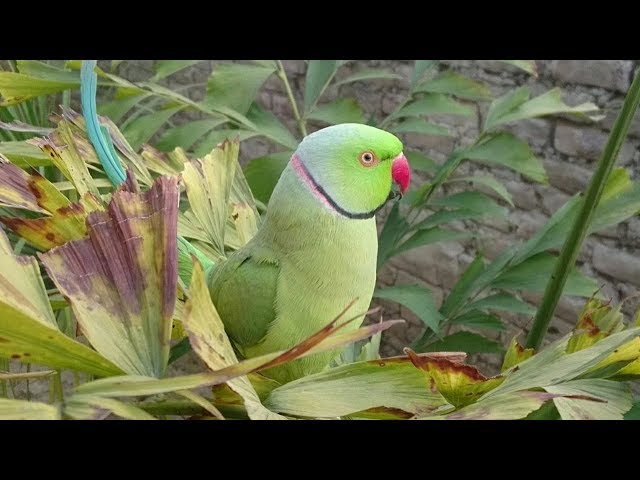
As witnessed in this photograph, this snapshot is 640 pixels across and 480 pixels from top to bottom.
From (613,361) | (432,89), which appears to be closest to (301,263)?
(613,361)

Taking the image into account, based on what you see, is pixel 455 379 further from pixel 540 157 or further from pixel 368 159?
pixel 540 157

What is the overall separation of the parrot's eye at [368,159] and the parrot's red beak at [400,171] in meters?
0.02

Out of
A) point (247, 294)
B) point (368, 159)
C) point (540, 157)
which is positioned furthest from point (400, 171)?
point (540, 157)

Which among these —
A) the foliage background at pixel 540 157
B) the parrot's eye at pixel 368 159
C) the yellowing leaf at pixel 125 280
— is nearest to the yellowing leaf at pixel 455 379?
the yellowing leaf at pixel 125 280

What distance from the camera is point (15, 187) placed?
0.44 m

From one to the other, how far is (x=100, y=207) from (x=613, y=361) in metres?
0.34

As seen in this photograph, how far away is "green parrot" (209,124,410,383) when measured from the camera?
52 cm

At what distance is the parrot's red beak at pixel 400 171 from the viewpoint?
0.57 m

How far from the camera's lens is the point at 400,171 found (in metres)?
0.57

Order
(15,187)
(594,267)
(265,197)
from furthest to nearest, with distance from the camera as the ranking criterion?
(594,267), (265,197), (15,187)

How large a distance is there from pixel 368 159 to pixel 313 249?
0.29ft

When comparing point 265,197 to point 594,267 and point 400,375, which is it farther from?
point 594,267

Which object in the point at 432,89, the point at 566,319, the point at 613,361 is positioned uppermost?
the point at 432,89

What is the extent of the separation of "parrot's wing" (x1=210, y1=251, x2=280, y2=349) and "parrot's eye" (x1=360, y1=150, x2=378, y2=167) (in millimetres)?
106
